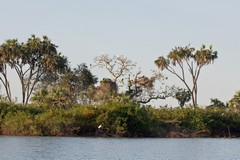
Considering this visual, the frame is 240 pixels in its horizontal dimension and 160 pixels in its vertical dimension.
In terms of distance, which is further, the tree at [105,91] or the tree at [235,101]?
the tree at [235,101]

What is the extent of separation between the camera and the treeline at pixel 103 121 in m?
53.4

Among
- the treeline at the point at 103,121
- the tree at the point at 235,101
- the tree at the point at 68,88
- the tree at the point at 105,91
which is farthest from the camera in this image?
the tree at the point at 235,101

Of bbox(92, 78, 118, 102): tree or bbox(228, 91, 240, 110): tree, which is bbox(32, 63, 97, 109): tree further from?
bbox(228, 91, 240, 110): tree

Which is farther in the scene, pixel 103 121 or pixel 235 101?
pixel 235 101

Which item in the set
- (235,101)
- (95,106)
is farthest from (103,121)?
(235,101)

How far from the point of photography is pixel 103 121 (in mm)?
54375

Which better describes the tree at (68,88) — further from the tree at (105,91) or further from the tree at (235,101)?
the tree at (235,101)

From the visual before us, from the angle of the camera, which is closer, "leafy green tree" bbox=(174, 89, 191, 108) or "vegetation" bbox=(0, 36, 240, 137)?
"vegetation" bbox=(0, 36, 240, 137)

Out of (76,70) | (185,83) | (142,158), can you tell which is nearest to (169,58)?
(185,83)

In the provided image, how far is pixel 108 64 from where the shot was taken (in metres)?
75.6

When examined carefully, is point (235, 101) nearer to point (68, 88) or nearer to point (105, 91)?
point (105, 91)

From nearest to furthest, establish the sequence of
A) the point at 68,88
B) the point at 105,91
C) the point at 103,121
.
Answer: the point at 103,121
the point at 105,91
the point at 68,88

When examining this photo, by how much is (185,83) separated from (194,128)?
1495cm

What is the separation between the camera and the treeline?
5344 centimetres
